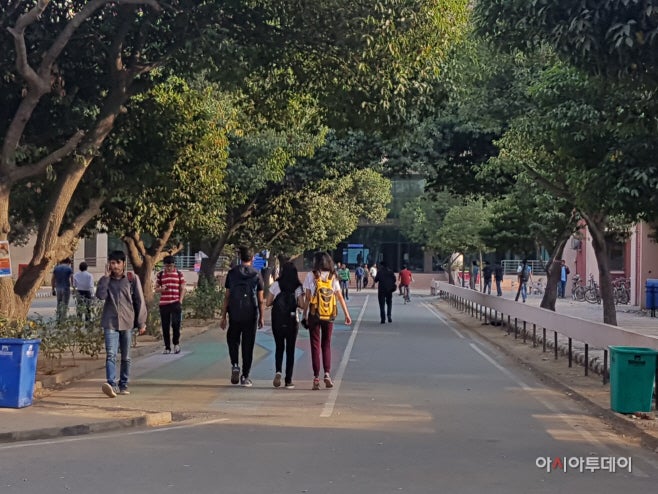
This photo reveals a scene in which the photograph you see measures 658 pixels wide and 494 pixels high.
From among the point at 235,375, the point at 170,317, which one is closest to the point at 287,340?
the point at 235,375

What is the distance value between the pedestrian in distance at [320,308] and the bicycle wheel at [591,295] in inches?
1167

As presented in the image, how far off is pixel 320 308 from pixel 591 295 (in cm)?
3175

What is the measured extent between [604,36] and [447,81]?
637 centimetres

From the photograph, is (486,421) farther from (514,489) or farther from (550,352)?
(550,352)

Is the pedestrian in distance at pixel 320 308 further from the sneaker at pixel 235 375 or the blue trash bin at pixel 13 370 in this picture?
the blue trash bin at pixel 13 370

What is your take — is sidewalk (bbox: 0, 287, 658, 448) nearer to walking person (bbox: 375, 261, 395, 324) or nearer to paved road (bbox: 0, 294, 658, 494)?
paved road (bbox: 0, 294, 658, 494)

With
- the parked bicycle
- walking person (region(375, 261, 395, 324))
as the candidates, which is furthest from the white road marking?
the parked bicycle

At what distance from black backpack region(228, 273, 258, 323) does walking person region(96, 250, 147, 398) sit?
4.06 ft

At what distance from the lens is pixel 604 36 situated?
932 cm

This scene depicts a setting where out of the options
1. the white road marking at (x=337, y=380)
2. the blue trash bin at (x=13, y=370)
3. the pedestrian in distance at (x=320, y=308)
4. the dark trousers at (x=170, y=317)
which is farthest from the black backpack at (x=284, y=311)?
the dark trousers at (x=170, y=317)

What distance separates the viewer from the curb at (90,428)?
30.7 feet

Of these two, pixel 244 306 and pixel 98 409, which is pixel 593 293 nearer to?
pixel 244 306

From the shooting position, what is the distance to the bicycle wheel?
41.3 meters

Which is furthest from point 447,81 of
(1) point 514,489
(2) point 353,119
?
(1) point 514,489
